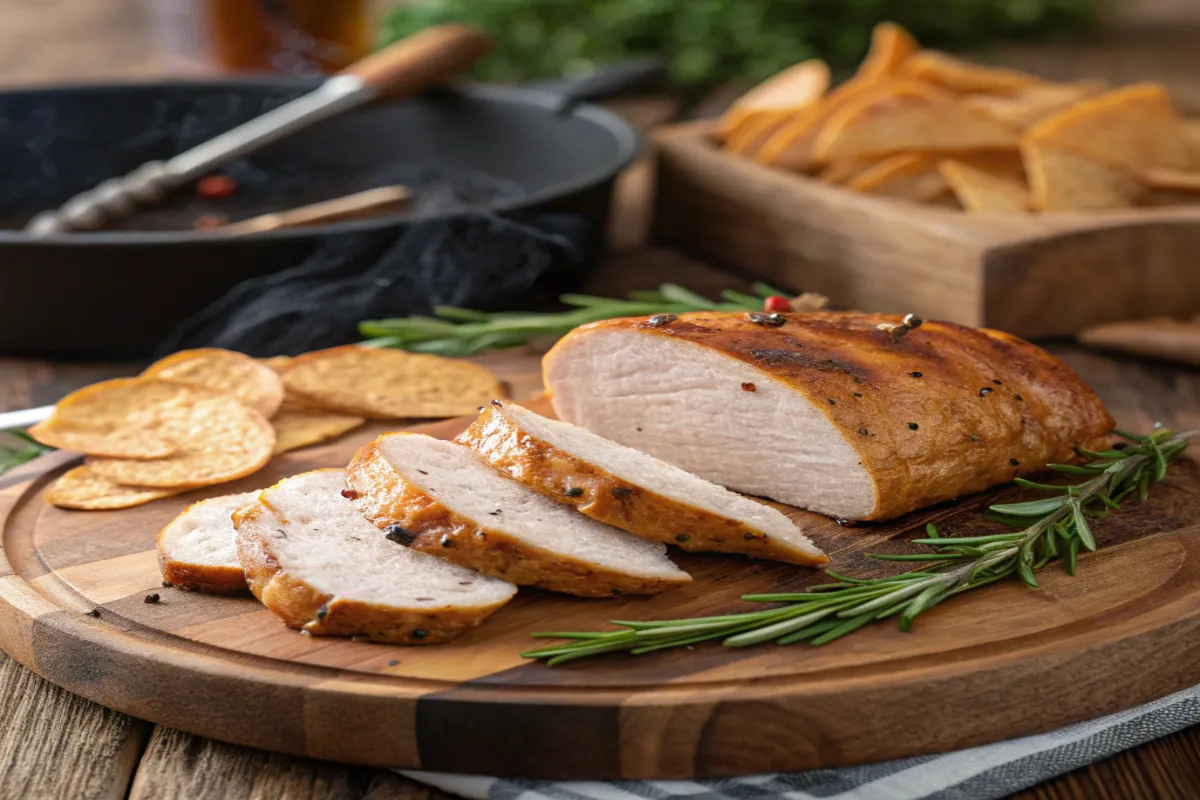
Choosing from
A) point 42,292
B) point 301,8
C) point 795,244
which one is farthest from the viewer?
point 301,8

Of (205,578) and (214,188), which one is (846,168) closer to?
(214,188)

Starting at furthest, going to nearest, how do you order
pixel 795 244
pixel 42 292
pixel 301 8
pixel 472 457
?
1. pixel 301 8
2. pixel 795 244
3. pixel 42 292
4. pixel 472 457

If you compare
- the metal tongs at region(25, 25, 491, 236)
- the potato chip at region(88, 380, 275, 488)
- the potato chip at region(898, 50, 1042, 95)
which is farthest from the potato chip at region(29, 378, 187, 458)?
the potato chip at region(898, 50, 1042, 95)

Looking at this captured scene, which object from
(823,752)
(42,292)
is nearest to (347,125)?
(42,292)

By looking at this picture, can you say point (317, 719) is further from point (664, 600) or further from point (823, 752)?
point (823, 752)

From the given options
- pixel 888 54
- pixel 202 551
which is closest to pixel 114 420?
pixel 202 551
